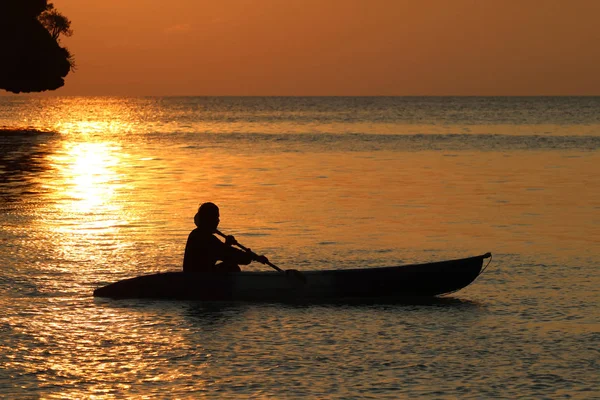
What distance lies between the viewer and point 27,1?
79500mm

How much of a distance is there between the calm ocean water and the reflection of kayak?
0.25 m

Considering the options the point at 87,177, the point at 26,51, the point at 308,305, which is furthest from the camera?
the point at 26,51

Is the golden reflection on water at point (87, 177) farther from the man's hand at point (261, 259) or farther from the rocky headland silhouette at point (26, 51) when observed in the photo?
the rocky headland silhouette at point (26, 51)

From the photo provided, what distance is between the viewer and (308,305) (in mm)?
14570

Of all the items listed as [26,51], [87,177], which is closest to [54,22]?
[26,51]

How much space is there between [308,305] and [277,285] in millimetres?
538

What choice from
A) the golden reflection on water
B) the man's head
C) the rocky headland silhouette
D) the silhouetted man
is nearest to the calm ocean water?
the golden reflection on water

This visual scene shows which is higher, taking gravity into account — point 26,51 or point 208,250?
point 26,51

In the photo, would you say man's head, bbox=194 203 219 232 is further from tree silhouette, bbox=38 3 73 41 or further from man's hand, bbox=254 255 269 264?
tree silhouette, bbox=38 3 73 41

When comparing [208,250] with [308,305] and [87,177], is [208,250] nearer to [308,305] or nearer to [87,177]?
[308,305]

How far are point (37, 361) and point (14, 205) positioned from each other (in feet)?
54.3

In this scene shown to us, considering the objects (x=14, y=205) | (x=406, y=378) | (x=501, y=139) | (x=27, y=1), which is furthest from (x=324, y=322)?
(x=27, y=1)

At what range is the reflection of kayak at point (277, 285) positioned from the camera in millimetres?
14711

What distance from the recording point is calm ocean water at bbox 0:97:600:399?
415 inches
